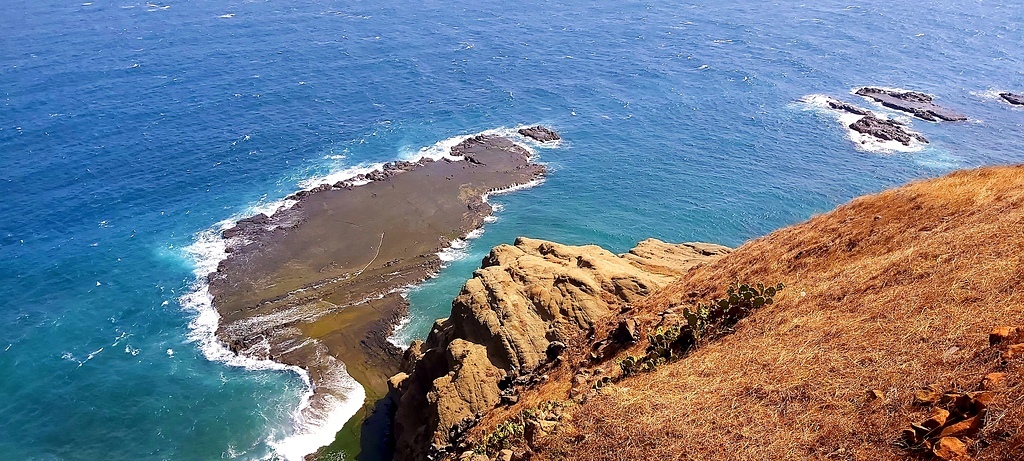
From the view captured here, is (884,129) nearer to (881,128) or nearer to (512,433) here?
(881,128)

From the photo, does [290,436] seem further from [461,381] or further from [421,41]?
[421,41]

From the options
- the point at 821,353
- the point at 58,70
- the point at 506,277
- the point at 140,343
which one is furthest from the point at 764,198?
the point at 58,70

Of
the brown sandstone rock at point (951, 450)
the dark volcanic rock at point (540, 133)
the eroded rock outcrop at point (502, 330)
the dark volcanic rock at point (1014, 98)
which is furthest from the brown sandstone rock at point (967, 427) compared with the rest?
the dark volcanic rock at point (1014, 98)

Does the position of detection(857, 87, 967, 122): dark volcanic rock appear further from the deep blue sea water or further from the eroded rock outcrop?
the eroded rock outcrop

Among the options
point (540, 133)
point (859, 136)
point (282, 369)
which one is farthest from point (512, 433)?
point (859, 136)

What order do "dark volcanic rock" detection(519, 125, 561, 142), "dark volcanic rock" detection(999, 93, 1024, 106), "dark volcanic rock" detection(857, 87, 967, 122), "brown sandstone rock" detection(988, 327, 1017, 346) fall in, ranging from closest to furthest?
"brown sandstone rock" detection(988, 327, 1017, 346)
"dark volcanic rock" detection(519, 125, 561, 142)
"dark volcanic rock" detection(857, 87, 967, 122)
"dark volcanic rock" detection(999, 93, 1024, 106)

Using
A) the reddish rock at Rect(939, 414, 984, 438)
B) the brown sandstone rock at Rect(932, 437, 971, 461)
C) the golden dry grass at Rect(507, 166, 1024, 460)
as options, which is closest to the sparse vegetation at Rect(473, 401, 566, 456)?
the golden dry grass at Rect(507, 166, 1024, 460)

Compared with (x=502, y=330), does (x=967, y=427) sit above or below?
above

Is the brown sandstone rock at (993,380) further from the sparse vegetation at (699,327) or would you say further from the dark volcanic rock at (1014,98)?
the dark volcanic rock at (1014,98)
